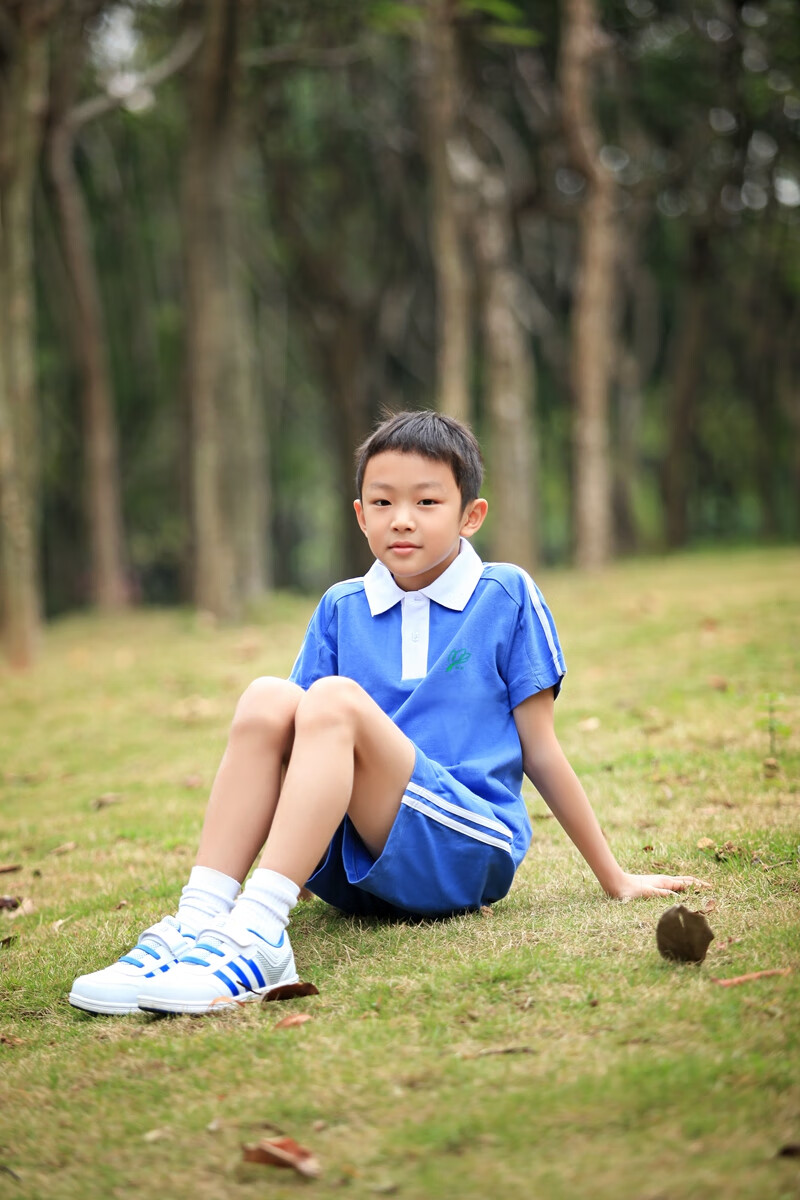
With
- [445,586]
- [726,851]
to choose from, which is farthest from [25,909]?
[726,851]

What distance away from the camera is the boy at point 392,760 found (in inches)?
109

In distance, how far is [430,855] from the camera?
3.02 m

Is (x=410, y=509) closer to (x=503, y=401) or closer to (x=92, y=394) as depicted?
(x=503, y=401)

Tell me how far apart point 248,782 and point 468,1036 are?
2.61 ft

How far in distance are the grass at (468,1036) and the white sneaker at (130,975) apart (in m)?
0.04

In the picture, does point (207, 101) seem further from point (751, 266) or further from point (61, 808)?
point (751, 266)

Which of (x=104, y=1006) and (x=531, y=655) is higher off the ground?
(x=531, y=655)

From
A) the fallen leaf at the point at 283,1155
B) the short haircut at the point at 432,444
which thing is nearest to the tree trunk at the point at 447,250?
the short haircut at the point at 432,444

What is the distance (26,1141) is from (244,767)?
943 mm

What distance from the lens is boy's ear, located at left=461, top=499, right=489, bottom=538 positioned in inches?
130

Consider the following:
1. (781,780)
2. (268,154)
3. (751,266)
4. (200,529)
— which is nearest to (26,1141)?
(781,780)

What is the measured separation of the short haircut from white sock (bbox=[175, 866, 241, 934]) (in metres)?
1.02

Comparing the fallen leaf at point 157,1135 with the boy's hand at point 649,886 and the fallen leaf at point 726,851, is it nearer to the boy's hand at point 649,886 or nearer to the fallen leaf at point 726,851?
the boy's hand at point 649,886

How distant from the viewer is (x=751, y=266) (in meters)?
19.5
